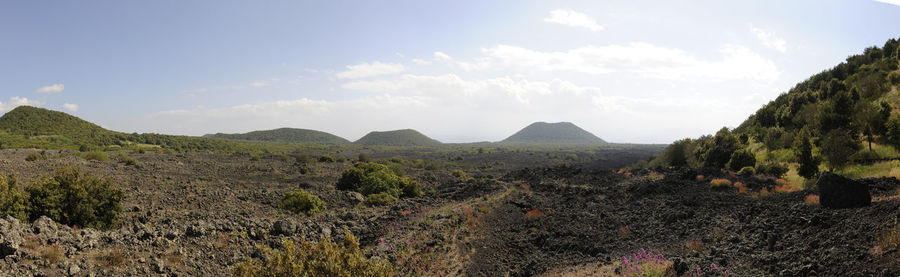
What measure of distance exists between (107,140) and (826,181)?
99.2 m

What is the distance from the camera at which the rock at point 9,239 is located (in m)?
6.79

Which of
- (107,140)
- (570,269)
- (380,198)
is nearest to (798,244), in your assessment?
(570,269)

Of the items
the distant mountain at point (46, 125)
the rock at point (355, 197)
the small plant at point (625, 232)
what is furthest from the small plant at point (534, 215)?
the distant mountain at point (46, 125)

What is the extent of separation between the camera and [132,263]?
797cm

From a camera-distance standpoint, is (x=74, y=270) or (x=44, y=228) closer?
(x=74, y=270)

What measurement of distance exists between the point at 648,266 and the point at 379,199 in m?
16.7

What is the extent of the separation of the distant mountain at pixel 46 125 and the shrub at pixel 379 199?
79360 mm

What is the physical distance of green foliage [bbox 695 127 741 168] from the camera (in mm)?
34625

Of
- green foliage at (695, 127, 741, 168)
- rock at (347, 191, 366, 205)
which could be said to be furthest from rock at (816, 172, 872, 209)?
green foliage at (695, 127, 741, 168)

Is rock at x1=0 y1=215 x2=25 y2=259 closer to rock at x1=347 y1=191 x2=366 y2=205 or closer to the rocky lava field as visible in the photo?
the rocky lava field

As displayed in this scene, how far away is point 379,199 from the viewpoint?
2289 centimetres

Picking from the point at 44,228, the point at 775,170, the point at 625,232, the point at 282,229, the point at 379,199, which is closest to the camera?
the point at 44,228

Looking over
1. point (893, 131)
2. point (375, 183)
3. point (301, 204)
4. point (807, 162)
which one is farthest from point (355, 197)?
point (893, 131)

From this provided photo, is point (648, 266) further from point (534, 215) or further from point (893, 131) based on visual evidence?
point (893, 131)
